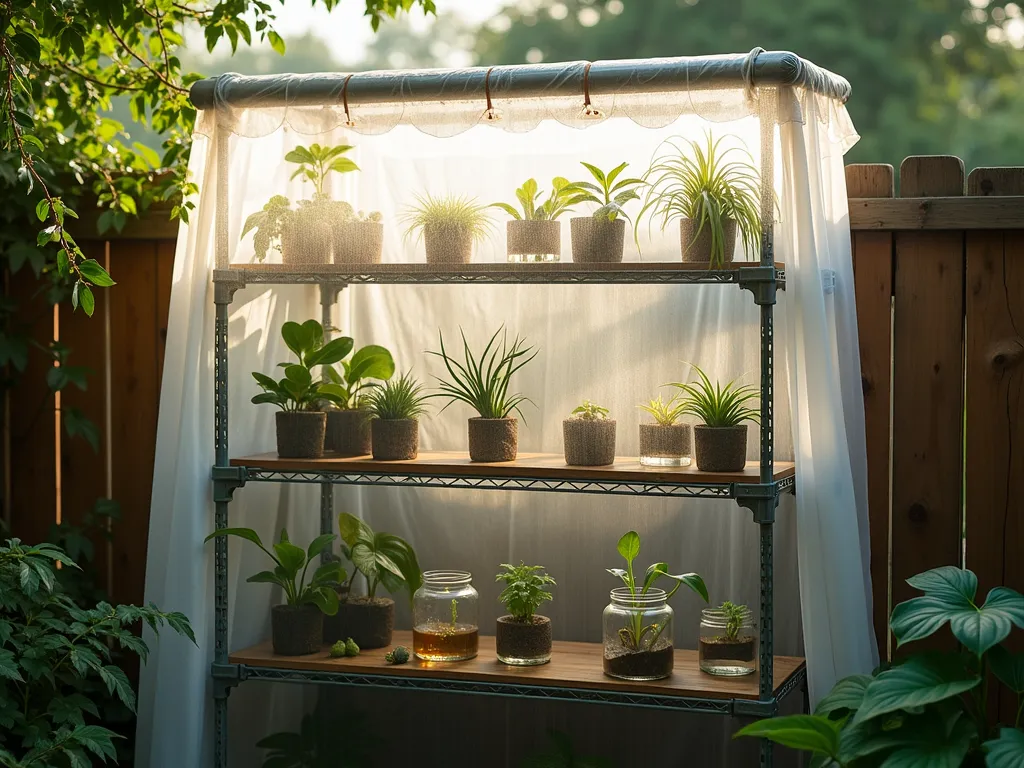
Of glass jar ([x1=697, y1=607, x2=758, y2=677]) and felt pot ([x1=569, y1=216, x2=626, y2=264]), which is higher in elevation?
felt pot ([x1=569, y1=216, x2=626, y2=264])

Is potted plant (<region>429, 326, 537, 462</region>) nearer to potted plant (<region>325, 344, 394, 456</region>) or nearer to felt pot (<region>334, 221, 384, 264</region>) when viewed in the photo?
potted plant (<region>325, 344, 394, 456</region>)

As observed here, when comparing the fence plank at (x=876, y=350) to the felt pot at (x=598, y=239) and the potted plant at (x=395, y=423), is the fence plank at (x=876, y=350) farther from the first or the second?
the potted plant at (x=395, y=423)

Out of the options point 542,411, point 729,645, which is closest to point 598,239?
point 542,411

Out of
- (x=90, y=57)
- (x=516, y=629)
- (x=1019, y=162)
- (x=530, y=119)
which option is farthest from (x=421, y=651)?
(x=1019, y=162)

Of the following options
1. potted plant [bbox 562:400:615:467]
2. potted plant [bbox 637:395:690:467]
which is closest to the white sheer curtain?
potted plant [bbox 637:395:690:467]

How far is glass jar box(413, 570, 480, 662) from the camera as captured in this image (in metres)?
2.86

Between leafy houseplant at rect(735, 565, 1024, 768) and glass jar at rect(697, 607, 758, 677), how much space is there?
429 millimetres

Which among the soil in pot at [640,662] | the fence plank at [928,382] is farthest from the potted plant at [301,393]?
the fence plank at [928,382]

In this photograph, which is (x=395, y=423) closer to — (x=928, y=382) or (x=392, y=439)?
(x=392, y=439)

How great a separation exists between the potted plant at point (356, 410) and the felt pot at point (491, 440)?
→ 0.99 ft

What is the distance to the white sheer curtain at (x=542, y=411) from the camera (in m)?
2.54

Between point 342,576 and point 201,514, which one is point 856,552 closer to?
point 342,576

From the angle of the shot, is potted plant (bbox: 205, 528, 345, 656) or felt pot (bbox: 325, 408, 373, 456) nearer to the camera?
potted plant (bbox: 205, 528, 345, 656)

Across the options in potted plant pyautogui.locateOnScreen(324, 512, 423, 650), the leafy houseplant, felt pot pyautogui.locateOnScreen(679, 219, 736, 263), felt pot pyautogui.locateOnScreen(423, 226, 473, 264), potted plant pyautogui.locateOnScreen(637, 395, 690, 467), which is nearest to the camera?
the leafy houseplant
